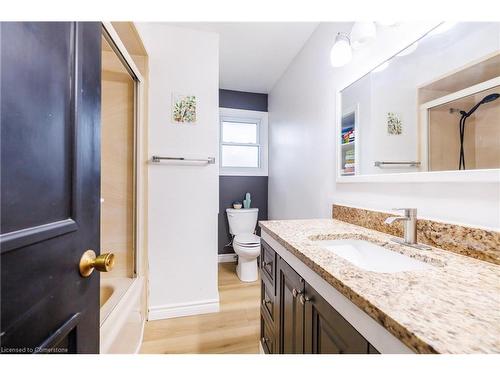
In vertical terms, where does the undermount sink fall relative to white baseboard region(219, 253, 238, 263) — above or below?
above

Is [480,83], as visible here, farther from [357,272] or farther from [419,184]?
[357,272]

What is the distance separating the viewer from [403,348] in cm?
38

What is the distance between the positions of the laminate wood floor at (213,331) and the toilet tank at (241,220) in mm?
837

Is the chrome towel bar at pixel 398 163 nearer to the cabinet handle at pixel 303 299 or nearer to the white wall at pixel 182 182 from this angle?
the cabinet handle at pixel 303 299

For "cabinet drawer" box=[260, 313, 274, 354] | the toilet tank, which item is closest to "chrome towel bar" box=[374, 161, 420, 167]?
"cabinet drawer" box=[260, 313, 274, 354]

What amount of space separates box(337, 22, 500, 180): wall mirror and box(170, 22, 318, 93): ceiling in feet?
2.99

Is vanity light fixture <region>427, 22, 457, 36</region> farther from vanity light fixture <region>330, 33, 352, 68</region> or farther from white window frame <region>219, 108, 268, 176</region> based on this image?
white window frame <region>219, 108, 268, 176</region>

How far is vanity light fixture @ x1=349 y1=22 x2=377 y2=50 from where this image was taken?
1.13 m

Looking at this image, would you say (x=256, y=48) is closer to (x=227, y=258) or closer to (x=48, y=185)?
(x=48, y=185)

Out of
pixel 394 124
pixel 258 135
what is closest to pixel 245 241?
pixel 258 135

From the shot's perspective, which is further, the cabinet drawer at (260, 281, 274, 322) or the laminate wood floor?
the laminate wood floor

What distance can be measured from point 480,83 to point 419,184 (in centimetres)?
40

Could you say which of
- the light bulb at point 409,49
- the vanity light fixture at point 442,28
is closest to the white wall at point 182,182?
the light bulb at point 409,49

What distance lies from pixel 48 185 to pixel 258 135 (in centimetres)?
278
